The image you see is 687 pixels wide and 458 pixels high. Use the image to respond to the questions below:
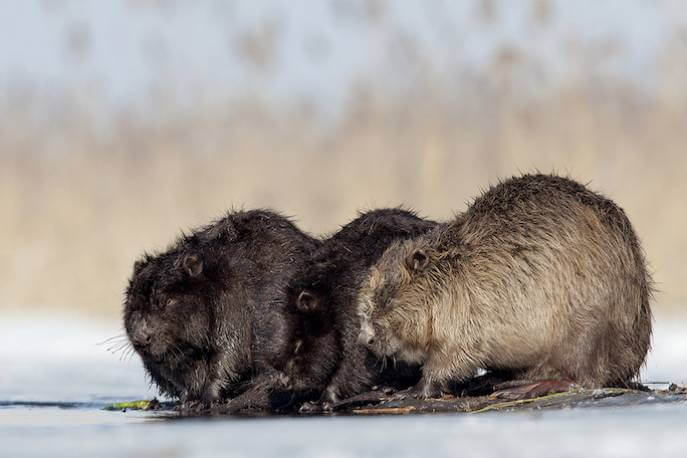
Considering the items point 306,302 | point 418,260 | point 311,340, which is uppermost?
point 418,260

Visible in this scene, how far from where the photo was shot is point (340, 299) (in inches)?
328

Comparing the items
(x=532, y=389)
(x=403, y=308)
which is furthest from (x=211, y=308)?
(x=532, y=389)

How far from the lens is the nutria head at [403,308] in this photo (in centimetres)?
805

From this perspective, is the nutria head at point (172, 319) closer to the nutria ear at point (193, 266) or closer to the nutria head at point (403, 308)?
the nutria ear at point (193, 266)

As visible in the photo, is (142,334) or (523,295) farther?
(142,334)

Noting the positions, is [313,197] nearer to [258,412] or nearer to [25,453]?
[258,412]

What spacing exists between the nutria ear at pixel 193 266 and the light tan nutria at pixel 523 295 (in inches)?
49.4

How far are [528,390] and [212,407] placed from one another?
2.25 metres

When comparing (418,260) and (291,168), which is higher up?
(291,168)

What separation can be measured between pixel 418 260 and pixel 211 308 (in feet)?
5.10

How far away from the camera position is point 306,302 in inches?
323

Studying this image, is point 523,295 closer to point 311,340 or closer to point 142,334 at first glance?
point 311,340

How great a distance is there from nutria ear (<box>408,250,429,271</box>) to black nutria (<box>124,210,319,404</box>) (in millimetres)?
903

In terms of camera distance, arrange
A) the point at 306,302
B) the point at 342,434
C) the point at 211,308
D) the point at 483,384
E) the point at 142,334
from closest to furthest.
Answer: the point at 342,434 < the point at 306,302 < the point at 483,384 < the point at 142,334 < the point at 211,308
